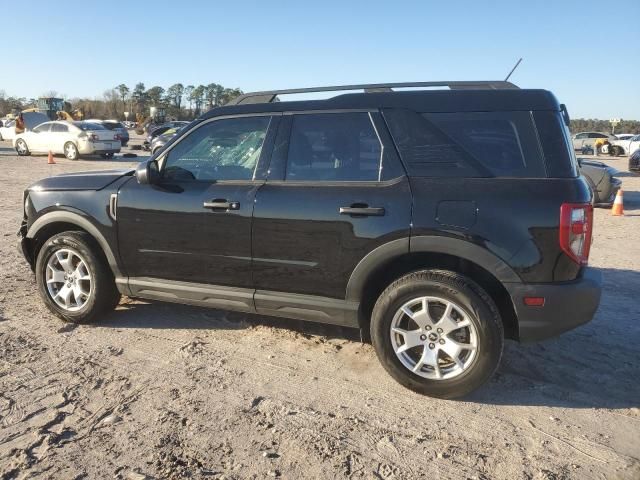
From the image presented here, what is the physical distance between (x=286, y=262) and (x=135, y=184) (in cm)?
151

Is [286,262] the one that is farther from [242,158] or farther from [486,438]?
[486,438]

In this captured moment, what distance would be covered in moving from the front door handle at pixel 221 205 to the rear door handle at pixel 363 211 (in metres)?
0.84

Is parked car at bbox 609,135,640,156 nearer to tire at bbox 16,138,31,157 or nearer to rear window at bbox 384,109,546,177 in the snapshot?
rear window at bbox 384,109,546,177

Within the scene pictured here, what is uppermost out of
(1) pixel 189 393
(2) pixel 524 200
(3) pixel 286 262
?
(2) pixel 524 200

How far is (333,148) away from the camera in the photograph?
12.2 feet

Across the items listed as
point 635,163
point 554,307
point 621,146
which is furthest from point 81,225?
point 621,146

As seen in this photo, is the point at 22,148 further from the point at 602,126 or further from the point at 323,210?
the point at 602,126

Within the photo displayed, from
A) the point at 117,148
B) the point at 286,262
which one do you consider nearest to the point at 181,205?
the point at 286,262

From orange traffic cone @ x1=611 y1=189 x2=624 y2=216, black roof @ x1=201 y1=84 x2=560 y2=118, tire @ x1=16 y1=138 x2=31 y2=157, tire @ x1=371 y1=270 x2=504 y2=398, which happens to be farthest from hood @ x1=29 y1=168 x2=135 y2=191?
tire @ x1=16 y1=138 x2=31 y2=157

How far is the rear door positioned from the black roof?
83mm

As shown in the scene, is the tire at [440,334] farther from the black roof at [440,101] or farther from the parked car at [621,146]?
the parked car at [621,146]

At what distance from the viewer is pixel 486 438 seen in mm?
2949

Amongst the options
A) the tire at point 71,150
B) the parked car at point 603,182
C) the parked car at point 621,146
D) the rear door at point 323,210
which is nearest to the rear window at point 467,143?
the rear door at point 323,210

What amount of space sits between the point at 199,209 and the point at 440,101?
6.31ft
